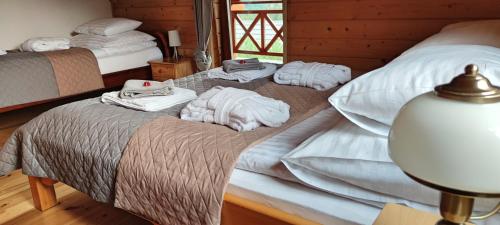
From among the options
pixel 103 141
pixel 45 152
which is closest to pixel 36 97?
pixel 45 152

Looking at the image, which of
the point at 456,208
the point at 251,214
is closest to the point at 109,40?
the point at 251,214

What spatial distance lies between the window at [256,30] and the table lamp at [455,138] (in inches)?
127

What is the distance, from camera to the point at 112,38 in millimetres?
3717

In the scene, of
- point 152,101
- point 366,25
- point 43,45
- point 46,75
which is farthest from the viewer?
point 43,45

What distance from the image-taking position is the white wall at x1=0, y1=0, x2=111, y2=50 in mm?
3735

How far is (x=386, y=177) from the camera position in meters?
0.90

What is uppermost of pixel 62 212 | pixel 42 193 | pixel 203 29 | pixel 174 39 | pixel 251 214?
pixel 203 29

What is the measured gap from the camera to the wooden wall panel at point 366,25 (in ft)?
7.96

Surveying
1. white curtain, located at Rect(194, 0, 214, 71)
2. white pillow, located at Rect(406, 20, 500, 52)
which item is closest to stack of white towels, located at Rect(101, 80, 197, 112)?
white pillow, located at Rect(406, 20, 500, 52)

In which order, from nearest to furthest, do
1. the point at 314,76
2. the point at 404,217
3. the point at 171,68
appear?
the point at 404,217 → the point at 314,76 → the point at 171,68

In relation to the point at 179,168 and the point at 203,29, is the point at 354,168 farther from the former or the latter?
the point at 203,29

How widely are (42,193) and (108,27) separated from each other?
2.22 m

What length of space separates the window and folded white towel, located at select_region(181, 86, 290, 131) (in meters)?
2.18

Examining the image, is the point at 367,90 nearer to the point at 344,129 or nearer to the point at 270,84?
the point at 344,129
